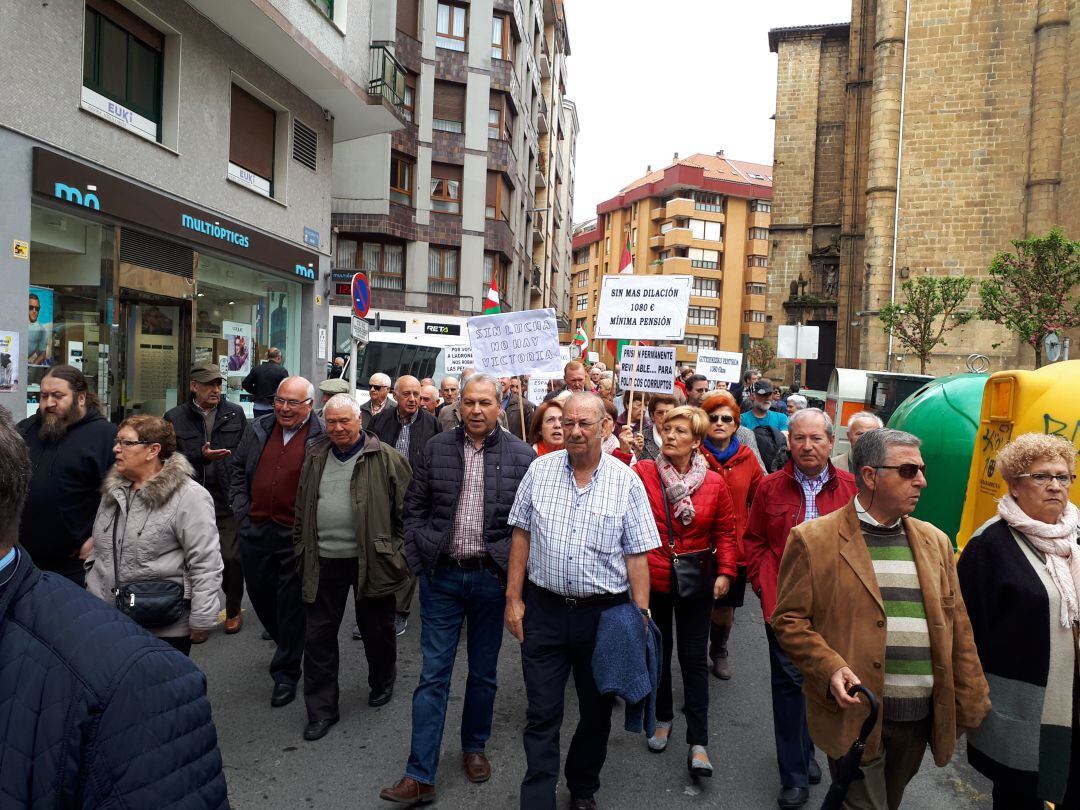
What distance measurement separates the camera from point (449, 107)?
3288 centimetres

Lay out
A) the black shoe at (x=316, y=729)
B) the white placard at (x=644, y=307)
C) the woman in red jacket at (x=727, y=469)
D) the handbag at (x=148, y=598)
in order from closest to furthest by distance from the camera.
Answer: the handbag at (x=148, y=598) → the black shoe at (x=316, y=729) → the woman in red jacket at (x=727, y=469) → the white placard at (x=644, y=307)

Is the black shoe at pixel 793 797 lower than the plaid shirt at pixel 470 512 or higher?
lower

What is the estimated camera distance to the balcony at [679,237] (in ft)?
255

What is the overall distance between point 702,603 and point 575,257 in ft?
327

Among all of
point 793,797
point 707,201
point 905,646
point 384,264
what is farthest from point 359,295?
point 707,201

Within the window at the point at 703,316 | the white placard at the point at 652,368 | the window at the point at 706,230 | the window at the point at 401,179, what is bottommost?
the white placard at the point at 652,368

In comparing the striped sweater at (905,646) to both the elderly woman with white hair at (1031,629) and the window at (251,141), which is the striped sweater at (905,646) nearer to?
the elderly woman with white hair at (1031,629)

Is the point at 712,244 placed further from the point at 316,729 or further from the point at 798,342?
the point at 316,729

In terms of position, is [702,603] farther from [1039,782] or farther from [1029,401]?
[1029,401]

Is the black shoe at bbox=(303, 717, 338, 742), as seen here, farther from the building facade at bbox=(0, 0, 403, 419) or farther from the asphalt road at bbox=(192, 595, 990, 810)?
the building facade at bbox=(0, 0, 403, 419)

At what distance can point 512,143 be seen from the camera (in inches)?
1448

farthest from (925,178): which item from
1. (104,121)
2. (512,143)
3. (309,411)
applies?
(309,411)

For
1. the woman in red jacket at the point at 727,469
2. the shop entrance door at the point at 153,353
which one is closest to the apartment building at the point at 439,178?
the shop entrance door at the point at 153,353

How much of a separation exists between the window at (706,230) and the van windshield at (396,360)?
61.5m
